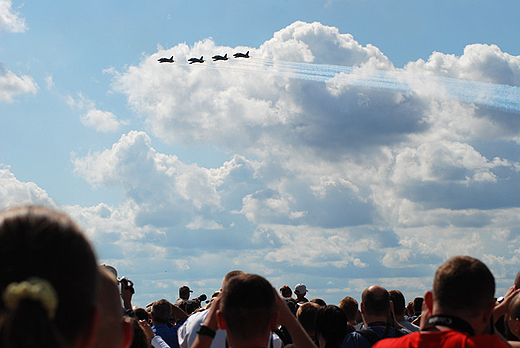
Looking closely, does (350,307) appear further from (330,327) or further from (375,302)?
(330,327)

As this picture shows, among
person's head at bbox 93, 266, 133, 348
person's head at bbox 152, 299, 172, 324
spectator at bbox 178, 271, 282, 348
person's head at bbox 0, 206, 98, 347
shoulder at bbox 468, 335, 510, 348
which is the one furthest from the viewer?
person's head at bbox 152, 299, 172, 324

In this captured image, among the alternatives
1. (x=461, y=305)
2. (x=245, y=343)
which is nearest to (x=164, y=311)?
(x=245, y=343)

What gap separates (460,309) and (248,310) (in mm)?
1945

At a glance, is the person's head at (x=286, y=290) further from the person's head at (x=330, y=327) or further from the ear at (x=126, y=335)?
the ear at (x=126, y=335)

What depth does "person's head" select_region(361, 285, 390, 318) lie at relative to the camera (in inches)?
331

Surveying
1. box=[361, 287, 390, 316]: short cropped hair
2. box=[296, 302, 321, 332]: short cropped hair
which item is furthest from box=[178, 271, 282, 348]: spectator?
box=[361, 287, 390, 316]: short cropped hair

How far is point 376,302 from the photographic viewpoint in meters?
8.40

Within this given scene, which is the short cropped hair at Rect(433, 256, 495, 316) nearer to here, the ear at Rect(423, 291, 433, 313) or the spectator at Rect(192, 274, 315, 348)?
the ear at Rect(423, 291, 433, 313)

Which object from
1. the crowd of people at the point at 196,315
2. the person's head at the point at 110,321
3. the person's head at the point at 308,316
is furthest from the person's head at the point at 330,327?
the person's head at the point at 110,321

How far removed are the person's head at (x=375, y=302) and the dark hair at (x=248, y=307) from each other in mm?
4255

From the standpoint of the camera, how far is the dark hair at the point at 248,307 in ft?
14.9

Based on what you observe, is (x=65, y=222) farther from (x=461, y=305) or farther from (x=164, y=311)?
(x=164, y=311)

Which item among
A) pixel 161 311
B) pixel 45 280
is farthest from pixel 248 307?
pixel 161 311

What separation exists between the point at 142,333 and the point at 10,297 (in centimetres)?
398
